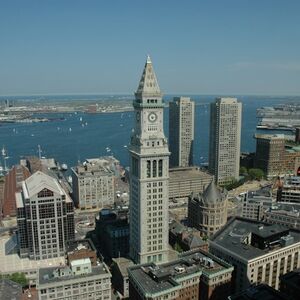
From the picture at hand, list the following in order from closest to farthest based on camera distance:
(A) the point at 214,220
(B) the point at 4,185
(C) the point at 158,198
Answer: (C) the point at 158,198, (A) the point at 214,220, (B) the point at 4,185

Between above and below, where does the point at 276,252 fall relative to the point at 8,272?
above

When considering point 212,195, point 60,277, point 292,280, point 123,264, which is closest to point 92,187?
point 212,195

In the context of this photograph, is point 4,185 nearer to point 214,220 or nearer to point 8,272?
point 8,272

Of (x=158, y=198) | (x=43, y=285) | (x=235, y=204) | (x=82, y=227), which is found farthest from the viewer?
(x=235, y=204)

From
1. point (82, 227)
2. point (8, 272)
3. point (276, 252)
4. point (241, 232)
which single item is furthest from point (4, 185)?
point (276, 252)

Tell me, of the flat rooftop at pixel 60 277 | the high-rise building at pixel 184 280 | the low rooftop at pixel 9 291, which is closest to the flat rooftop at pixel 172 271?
the high-rise building at pixel 184 280

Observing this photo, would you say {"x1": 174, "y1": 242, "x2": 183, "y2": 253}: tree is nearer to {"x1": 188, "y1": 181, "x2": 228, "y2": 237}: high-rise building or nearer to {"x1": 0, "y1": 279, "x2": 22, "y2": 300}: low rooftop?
{"x1": 188, "y1": 181, "x2": 228, "y2": 237}: high-rise building

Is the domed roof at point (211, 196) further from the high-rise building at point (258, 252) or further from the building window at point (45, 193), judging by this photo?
the building window at point (45, 193)
